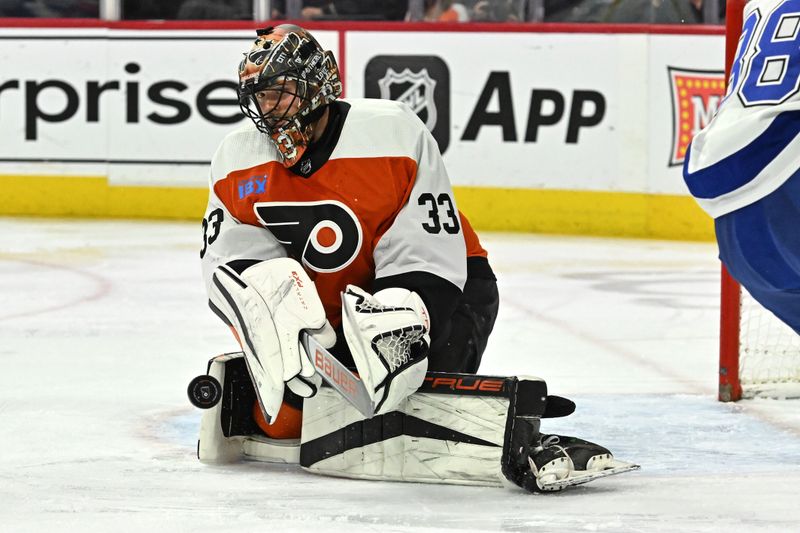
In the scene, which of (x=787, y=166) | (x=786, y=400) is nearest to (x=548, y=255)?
(x=786, y=400)

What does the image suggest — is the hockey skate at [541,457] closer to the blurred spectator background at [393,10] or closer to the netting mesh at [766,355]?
the netting mesh at [766,355]

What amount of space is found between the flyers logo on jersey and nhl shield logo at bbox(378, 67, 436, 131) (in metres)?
4.08

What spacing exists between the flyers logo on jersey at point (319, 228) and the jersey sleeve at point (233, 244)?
0.09ft

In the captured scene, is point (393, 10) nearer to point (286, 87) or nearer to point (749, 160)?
point (286, 87)

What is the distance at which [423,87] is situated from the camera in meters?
6.38

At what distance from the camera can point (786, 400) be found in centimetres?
292

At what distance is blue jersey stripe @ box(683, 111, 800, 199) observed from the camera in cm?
166

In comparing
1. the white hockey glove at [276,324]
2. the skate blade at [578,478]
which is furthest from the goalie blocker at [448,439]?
the white hockey glove at [276,324]

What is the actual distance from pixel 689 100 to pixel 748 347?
10.4ft

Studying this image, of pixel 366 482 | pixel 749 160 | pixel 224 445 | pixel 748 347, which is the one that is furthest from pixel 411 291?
pixel 748 347

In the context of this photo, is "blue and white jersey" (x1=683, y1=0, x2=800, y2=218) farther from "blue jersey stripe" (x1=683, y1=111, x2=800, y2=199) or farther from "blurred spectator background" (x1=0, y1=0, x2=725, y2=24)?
"blurred spectator background" (x1=0, y1=0, x2=725, y2=24)

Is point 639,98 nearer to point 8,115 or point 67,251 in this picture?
point 67,251

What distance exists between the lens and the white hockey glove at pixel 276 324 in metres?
2.08

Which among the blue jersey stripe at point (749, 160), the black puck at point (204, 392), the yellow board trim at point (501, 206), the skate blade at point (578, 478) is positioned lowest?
the yellow board trim at point (501, 206)
